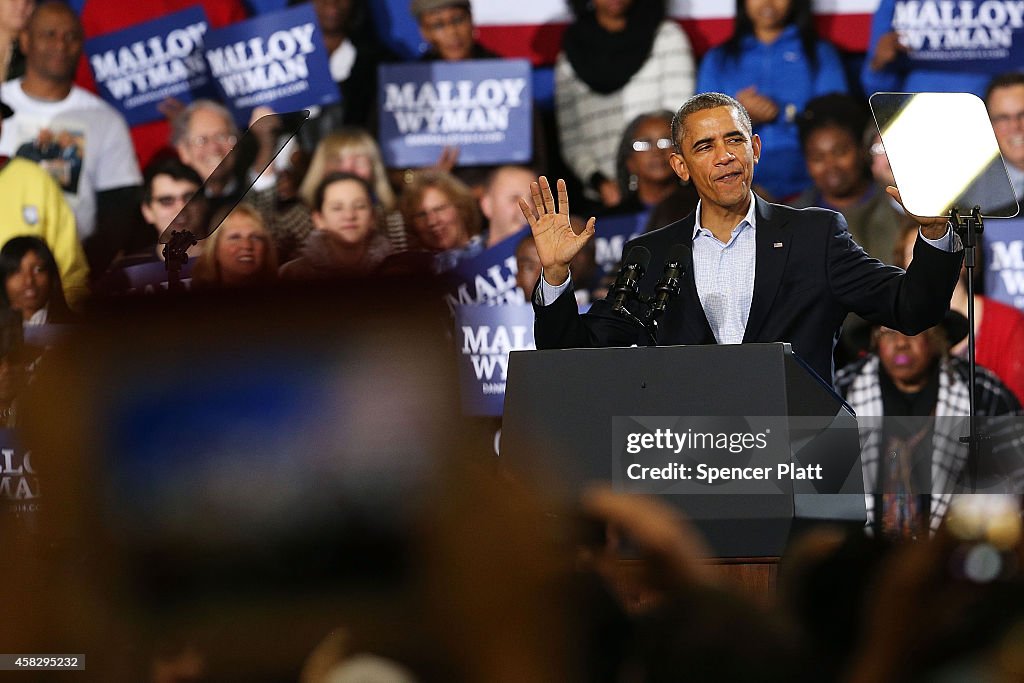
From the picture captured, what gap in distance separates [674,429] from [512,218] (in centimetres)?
365

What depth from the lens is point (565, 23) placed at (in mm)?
5957

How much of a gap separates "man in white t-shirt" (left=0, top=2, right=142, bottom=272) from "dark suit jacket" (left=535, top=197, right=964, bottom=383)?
3834mm

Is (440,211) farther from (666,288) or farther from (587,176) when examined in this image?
(666,288)

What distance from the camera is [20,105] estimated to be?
Result: 6418 mm

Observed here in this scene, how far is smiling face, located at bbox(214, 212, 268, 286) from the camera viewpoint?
1.05 metres

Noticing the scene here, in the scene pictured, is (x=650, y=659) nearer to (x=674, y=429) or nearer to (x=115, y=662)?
(x=115, y=662)

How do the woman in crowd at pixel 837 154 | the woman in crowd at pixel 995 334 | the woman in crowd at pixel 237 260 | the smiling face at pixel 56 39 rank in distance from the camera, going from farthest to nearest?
the smiling face at pixel 56 39, the woman in crowd at pixel 837 154, the woman in crowd at pixel 995 334, the woman in crowd at pixel 237 260

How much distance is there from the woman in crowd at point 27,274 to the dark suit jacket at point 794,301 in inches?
130

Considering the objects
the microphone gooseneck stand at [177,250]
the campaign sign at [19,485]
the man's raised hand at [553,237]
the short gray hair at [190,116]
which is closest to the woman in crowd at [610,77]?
the short gray hair at [190,116]

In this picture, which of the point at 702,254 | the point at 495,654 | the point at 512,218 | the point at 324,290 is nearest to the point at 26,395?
the point at 324,290

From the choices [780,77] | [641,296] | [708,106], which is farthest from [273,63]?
[641,296]

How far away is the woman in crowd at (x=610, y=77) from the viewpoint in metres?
5.84

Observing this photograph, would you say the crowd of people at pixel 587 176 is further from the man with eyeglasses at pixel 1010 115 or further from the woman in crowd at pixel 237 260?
the woman in crowd at pixel 237 260

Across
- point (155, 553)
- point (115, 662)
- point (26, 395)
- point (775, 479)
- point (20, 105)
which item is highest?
point (20, 105)
